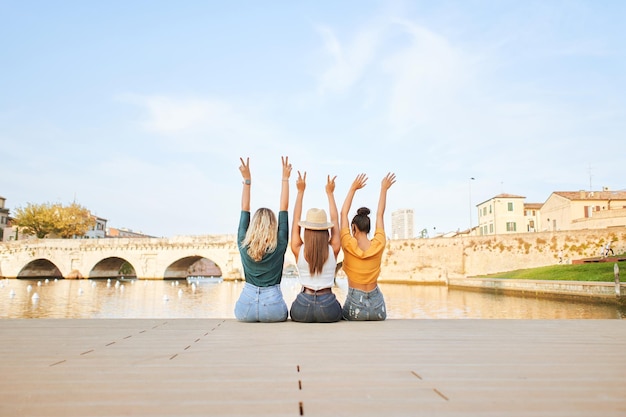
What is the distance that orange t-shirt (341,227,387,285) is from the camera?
5.21 metres

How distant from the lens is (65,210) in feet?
194

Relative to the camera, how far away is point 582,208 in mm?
45750

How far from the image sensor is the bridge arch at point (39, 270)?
164 ft

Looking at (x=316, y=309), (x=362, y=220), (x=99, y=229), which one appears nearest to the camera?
(x=316, y=309)

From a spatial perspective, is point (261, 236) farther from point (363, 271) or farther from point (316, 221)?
point (363, 271)

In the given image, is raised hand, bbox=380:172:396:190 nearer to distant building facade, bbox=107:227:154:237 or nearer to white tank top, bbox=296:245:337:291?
white tank top, bbox=296:245:337:291

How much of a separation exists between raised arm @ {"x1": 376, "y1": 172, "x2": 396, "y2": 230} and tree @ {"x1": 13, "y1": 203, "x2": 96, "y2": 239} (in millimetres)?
60616

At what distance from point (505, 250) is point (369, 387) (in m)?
41.8

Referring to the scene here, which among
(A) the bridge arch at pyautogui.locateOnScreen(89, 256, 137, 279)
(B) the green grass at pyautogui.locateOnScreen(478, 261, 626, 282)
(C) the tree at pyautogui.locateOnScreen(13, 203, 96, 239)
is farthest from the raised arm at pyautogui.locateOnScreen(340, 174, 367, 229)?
(C) the tree at pyautogui.locateOnScreen(13, 203, 96, 239)

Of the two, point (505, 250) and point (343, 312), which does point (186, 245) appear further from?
point (343, 312)

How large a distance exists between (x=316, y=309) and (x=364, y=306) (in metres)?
0.62

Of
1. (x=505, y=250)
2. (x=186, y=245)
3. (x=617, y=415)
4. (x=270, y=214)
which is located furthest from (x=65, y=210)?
(x=617, y=415)

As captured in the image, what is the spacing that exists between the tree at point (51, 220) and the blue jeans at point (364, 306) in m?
60.9

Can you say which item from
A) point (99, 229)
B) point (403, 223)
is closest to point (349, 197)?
point (99, 229)
